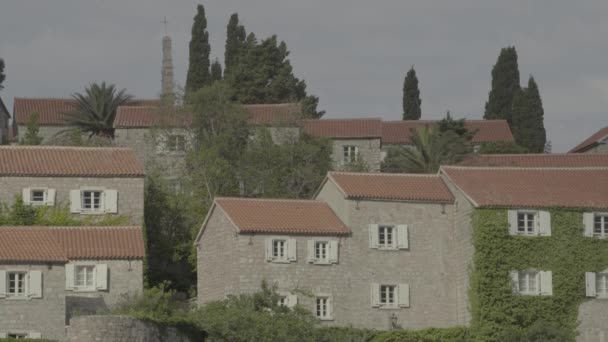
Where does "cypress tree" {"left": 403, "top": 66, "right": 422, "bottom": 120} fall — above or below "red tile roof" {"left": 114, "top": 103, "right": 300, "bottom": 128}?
above

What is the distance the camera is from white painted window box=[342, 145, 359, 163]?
94.4m

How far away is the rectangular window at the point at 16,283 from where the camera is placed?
2339 inches

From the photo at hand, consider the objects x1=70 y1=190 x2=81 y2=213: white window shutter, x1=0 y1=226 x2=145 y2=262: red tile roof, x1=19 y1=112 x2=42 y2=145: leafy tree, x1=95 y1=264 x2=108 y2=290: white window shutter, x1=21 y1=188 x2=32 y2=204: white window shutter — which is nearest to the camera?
x1=0 y1=226 x2=145 y2=262: red tile roof

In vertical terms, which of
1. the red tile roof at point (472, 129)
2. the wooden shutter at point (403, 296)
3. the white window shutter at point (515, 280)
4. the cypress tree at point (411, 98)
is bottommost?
the wooden shutter at point (403, 296)

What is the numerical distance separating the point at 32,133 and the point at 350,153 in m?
19.1

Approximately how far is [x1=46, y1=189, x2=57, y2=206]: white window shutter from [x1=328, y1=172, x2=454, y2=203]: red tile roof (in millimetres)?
12703

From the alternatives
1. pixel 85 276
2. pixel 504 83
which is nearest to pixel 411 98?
pixel 504 83

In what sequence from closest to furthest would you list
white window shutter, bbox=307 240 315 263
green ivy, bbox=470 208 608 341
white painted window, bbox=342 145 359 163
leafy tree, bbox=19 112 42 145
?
1. green ivy, bbox=470 208 608 341
2. white window shutter, bbox=307 240 315 263
3. leafy tree, bbox=19 112 42 145
4. white painted window, bbox=342 145 359 163

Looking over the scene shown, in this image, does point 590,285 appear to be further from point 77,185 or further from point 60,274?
point 60,274

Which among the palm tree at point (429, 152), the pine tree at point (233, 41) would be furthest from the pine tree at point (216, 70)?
the palm tree at point (429, 152)

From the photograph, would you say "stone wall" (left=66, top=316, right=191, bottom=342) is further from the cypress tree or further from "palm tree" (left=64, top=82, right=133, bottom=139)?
the cypress tree

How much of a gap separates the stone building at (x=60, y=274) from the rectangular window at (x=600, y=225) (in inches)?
802

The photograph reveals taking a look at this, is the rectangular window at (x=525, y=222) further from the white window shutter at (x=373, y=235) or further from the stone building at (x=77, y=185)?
the stone building at (x=77, y=185)

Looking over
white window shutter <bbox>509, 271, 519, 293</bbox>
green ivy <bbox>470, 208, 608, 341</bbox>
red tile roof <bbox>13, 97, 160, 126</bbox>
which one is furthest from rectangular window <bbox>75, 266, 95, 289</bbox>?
red tile roof <bbox>13, 97, 160, 126</bbox>
